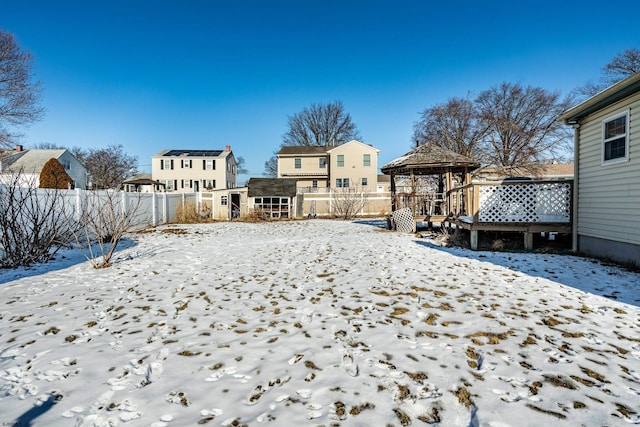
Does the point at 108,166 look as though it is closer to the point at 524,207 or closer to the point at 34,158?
the point at 34,158

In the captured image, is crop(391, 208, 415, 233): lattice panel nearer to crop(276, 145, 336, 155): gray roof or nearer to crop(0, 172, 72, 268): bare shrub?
crop(0, 172, 72, 268): bare shrub

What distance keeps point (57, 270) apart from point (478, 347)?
7.47m

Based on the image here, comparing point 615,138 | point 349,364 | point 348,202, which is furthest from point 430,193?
point 349,364

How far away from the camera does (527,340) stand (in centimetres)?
312

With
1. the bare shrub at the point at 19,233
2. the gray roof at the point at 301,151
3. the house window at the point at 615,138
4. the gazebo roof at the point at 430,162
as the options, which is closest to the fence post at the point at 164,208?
the bare shrub at the point at 19,233

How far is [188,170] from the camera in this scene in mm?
36375

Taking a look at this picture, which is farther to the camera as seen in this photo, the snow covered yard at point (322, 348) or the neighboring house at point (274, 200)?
the neighboring house at point (274, 200)

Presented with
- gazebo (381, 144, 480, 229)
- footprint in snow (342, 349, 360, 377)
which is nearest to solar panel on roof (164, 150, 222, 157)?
gazebo (381, 144, 480, 229)

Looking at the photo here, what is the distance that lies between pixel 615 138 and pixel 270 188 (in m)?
18.5

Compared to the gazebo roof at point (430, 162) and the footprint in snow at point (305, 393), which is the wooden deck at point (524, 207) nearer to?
the gazebo roof at point (430, 162)

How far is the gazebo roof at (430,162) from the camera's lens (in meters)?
12.5

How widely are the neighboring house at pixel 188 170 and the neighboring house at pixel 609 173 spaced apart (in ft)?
112

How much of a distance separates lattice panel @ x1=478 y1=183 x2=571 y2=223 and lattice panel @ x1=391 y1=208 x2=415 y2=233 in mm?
4036

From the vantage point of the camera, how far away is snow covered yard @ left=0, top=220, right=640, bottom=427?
2.12 metres
